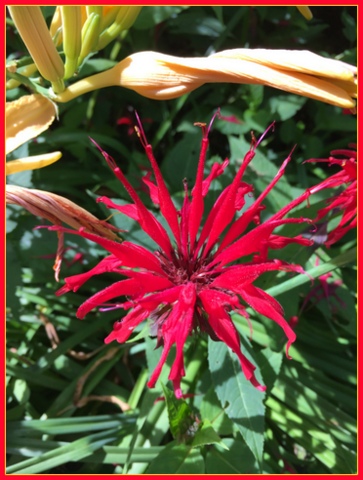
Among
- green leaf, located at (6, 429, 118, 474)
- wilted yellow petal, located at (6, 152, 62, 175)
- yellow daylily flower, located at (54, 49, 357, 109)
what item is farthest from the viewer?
green leaf, located at (6, 429, 118, 474)

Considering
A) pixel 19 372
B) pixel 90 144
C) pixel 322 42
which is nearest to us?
pixel 19 372

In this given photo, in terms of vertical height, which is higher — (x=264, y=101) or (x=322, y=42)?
(x=322, y=42)

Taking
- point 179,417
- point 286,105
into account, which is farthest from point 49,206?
point 286,105

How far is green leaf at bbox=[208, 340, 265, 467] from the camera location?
639 millimetres

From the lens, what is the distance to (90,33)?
60 cm

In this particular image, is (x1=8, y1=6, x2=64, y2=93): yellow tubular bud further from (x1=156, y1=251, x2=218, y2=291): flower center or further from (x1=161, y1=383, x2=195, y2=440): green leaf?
(x1=161, y1=383, x2=195, y2=440): green leaf

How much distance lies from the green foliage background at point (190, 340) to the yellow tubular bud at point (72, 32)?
0.25 m

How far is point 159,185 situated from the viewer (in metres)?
0.61

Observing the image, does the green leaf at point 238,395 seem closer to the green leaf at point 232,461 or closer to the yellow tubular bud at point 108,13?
the green leaf at point 232,461

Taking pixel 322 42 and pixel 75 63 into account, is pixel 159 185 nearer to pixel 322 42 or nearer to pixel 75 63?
pixel 75 63

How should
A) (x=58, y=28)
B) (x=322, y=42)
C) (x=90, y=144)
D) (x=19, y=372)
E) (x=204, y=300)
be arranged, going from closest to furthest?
(x=204, y=300), (x=58, y=28), (x=19, y=372), (x=90, y=144), (x=322, y=42)

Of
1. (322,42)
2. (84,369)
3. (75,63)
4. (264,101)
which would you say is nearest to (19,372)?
(84,369)

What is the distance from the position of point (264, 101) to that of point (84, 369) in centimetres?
62

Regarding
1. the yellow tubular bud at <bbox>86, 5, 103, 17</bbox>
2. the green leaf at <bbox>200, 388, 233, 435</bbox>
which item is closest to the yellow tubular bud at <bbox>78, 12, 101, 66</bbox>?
the yellow tubular bud at <bbox>86, 5, 103, 17</bbox>
